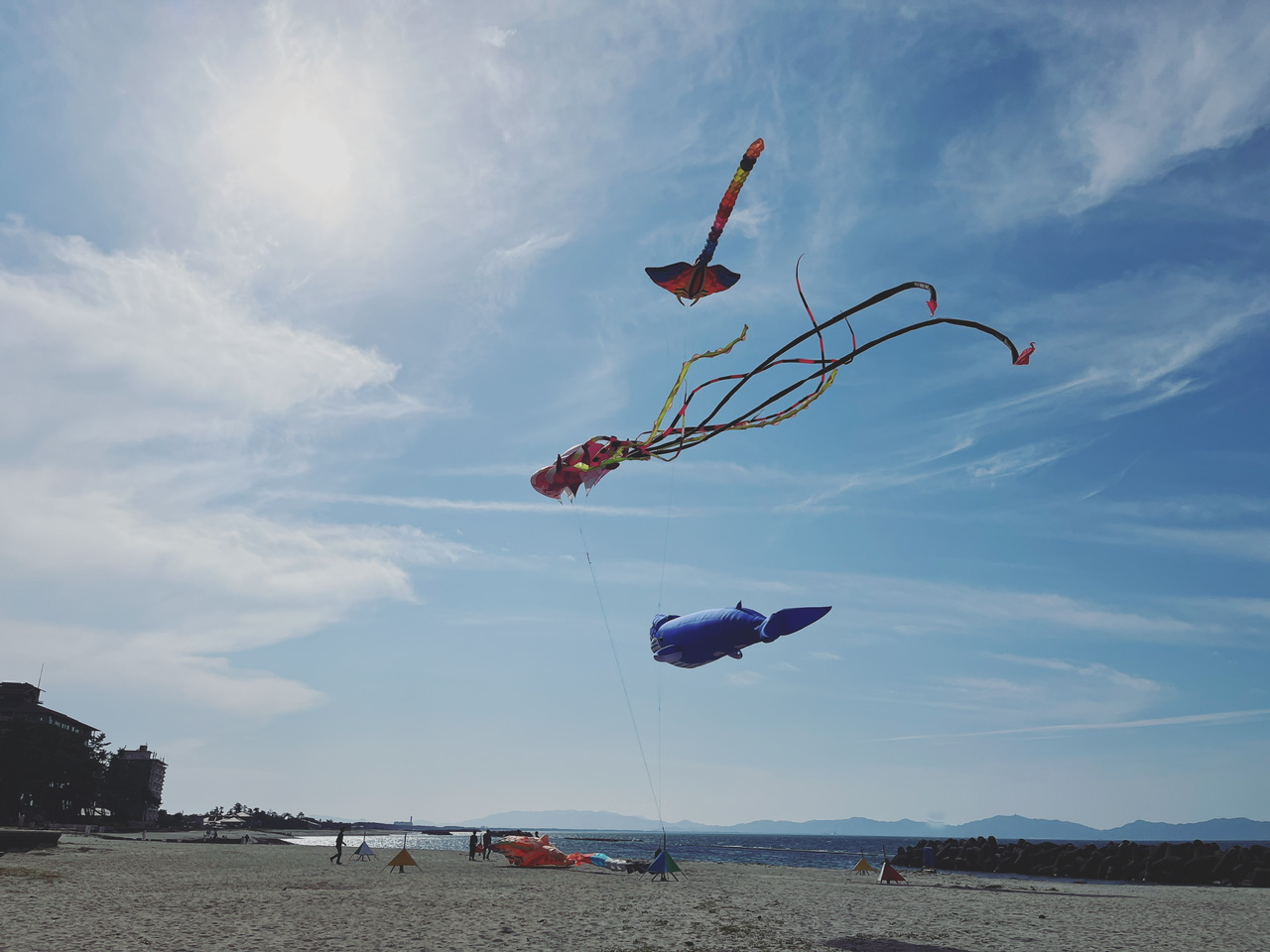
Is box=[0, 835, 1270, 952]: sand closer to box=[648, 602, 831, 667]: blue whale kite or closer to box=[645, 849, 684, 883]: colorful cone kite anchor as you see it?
box=[645, 849, 684, 883]: colorful cone kite anchor

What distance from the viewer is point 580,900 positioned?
1808 cm

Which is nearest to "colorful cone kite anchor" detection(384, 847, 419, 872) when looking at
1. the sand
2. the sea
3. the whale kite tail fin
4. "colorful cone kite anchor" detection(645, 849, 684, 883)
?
the sand

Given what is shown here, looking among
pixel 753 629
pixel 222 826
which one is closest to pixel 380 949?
pixel 753 629

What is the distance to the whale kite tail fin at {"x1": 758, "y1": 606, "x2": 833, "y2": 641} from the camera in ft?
38.9

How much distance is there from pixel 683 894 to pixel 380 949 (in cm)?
1192

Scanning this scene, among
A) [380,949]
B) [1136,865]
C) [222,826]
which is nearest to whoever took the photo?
[380,949]

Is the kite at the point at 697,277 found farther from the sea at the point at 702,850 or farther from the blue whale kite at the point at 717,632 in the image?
the sea at the point at 702,850

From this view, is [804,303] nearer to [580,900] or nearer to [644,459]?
[644,459]

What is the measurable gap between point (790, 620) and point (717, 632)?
1956 mm

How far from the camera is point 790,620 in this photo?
12.2 metres

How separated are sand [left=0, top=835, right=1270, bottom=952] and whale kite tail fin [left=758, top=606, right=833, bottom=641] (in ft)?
16.1

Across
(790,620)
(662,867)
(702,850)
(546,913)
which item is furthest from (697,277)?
(702,850)

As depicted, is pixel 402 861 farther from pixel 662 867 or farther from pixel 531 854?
pixel 662 867

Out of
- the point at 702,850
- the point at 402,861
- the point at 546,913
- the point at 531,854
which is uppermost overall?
the point at 546,913
